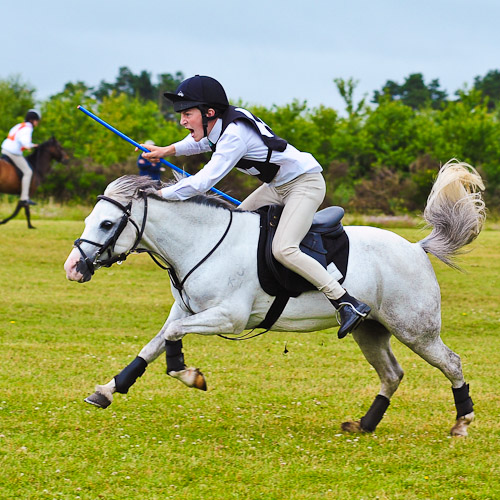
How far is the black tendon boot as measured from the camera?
600 cm

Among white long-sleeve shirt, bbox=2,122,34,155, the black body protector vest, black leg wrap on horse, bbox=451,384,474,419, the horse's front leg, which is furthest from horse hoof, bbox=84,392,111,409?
white long-sleeve shirt, bbox=2,122,34,155

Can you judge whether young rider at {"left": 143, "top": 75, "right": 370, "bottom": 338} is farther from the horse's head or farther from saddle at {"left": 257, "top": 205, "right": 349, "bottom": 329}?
the horse's head

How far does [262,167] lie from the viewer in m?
6.15

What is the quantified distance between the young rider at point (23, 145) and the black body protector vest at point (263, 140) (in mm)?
15681

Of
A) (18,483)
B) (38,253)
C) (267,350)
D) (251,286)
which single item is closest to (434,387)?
(267,350)

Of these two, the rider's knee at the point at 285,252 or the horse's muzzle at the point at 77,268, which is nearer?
the horse's muzzle at the point at 77,268

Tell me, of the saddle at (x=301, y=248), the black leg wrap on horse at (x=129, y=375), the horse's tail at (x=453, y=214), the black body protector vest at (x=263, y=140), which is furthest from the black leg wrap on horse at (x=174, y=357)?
the horse's tail at (x=453, y=214)

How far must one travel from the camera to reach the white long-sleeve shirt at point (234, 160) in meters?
5.76

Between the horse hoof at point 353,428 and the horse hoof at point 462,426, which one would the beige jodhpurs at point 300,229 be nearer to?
the horse hoof at point 353,428

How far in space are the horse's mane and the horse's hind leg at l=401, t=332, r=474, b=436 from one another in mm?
1896

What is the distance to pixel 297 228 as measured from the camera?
6.08 m

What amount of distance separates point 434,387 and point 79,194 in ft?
103

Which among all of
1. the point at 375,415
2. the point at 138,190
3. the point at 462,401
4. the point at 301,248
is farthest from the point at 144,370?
the point at 462,401

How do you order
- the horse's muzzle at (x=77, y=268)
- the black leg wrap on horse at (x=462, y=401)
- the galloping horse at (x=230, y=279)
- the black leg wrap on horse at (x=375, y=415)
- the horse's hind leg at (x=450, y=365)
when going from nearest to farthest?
the horse's muzzle at (x=77, y=268) → the galloping horse at (x=230, y=279) → the horse's hind leg at (x=450, y=365) → the black leg wrap on horse at (x=462, y=401) → the black leg wrap on horse at (x=375, y=415)
